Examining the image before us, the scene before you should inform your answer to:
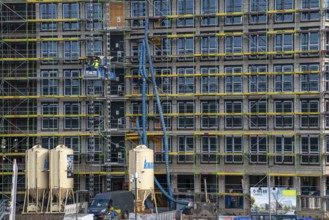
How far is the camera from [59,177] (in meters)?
84.5

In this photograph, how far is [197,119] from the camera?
8819 centimetres

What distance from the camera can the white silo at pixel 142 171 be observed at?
3216 inches

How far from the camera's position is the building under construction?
280 ft

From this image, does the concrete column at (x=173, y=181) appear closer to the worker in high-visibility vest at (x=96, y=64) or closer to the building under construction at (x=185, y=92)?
the building under construction at (x=185, y=92)

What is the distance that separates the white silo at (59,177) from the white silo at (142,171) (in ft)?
22.3

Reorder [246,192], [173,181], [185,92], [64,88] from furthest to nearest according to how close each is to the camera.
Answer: [64,88] < [173,181] < [185,92] < [246,192]

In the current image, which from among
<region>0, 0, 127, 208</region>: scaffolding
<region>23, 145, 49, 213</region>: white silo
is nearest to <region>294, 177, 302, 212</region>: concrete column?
<region>0, 0, 127, 208</region>: scaffolding

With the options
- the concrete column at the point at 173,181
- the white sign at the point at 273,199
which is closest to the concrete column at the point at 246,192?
the white sign at the point at 273,199

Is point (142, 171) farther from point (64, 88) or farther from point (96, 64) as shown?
point (64, 88)

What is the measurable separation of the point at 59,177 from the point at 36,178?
232cm

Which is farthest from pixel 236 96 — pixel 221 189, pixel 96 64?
pixel 96 64

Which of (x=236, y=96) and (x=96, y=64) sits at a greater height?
(x=96, y=64)

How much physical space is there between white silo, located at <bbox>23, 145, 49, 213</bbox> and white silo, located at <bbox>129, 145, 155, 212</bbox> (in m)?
8.95

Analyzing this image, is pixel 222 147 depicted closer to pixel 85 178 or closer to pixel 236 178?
pixel 236 178
